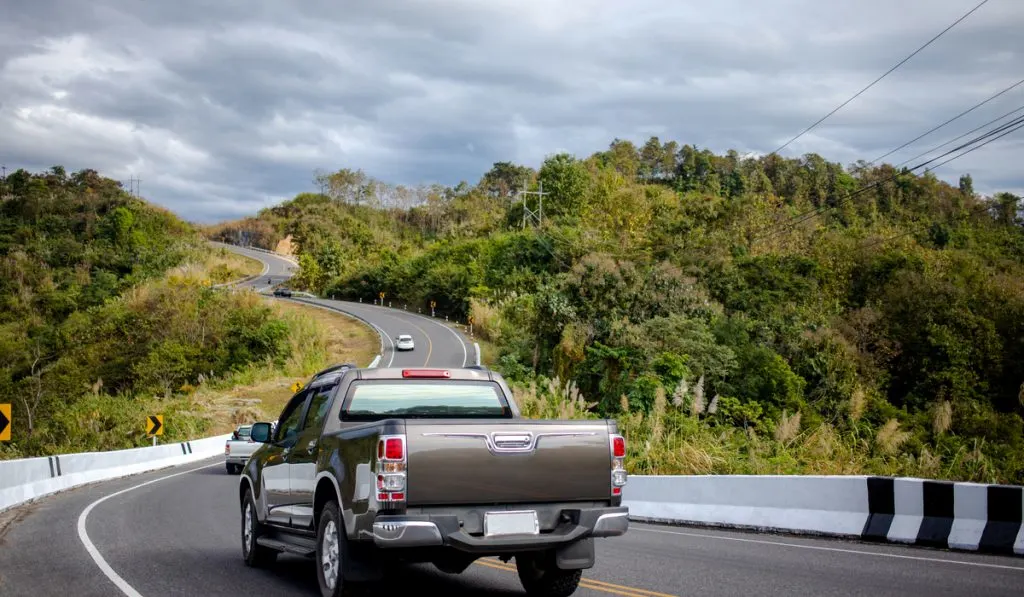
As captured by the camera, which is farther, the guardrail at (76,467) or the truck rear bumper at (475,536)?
the guardrail at (76,467)

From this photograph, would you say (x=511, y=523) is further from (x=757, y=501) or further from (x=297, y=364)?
(x=297, y=364)

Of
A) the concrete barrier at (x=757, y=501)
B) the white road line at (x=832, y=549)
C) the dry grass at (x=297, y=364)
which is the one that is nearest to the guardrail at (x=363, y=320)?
the dry grass at (x=297, y=364)

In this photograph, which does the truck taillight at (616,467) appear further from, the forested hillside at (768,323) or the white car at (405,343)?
the white car at (405,343)

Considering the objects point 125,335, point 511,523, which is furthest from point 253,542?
point 125,335

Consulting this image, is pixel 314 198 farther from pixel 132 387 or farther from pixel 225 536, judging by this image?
pixel 225 536

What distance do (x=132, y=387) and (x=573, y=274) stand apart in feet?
130

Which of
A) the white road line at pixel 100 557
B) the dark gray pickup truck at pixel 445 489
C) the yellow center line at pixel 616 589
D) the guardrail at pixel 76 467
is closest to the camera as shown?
the dark gray pickup truck at pixel 445 489

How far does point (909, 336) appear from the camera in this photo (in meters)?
38.0

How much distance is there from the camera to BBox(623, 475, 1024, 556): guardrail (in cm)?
1023

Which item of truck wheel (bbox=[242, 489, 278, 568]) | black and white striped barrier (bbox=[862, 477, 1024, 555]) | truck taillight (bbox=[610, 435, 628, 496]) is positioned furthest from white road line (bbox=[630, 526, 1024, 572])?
truck wheel (bbox=[242, 489, 278, 568])

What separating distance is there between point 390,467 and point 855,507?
793cm

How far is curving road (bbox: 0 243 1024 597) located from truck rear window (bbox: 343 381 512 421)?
1648 mm

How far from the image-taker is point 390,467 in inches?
251

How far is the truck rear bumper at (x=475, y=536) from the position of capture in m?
6.32
